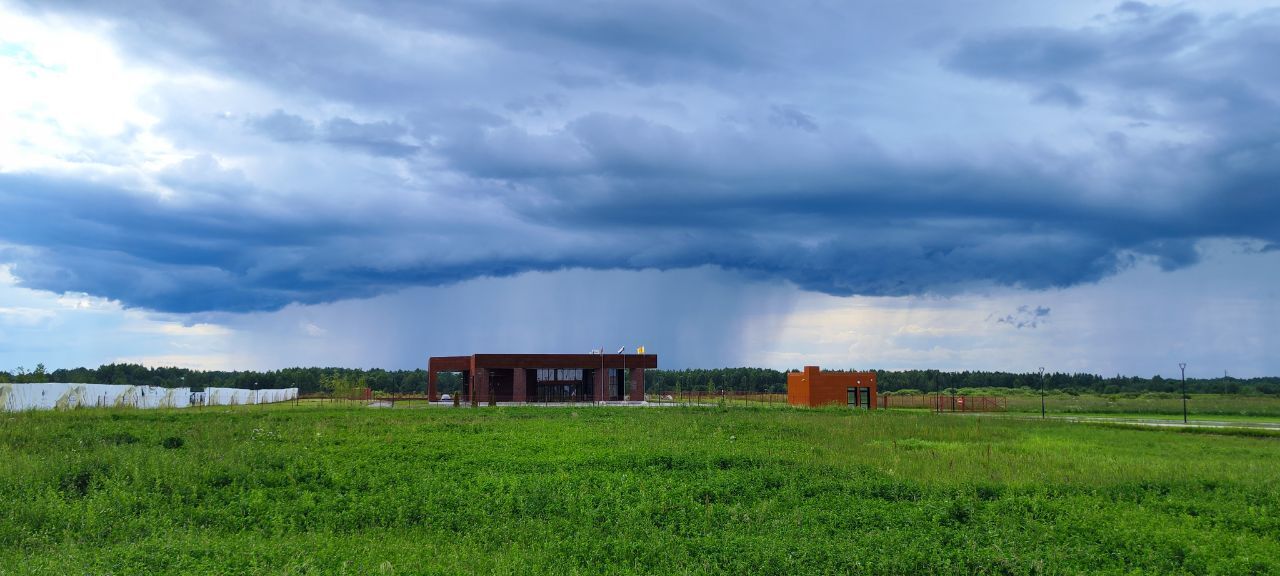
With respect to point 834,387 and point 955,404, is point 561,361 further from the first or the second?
point 955,404

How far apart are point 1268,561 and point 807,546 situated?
8.66m

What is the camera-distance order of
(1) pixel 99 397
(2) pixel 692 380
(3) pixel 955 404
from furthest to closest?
(2) pixel 692 380
(3) pixel 955 404
(1) pixel 99 397

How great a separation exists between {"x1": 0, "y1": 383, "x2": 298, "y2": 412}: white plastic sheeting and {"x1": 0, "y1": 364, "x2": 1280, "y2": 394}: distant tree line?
53.5 m

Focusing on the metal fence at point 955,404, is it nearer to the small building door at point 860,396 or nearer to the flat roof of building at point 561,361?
the small building door at point 860,396

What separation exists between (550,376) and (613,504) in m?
57.8

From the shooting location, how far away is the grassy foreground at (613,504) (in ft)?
48.6

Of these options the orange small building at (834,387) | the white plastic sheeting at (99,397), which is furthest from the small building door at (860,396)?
the white plastic sheeting at (99,397)

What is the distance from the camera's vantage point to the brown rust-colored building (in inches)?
2817

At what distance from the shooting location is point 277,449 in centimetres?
2516

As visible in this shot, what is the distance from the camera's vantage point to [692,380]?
165 metres

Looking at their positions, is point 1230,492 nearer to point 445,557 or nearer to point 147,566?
point 445,557

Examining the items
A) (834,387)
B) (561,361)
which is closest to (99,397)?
(561,361)

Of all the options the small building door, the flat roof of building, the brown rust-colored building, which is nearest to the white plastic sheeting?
the brown rust-colored building

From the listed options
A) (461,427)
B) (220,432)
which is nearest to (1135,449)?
(461,427)
